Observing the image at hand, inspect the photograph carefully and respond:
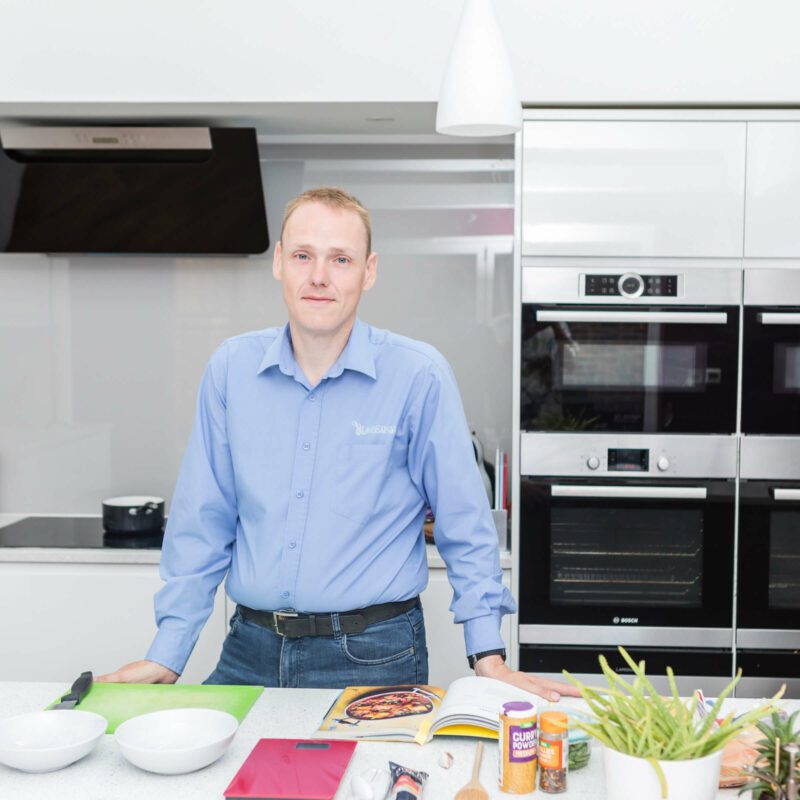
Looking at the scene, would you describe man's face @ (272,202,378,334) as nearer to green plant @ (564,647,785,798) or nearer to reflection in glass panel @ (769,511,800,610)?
green plant @ (564,647,785,798)

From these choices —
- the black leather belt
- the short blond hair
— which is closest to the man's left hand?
the black leather belt

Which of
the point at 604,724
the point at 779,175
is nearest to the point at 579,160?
the point at 779,175

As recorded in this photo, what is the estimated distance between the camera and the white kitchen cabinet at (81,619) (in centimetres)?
291

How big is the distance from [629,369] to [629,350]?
54 millimetres

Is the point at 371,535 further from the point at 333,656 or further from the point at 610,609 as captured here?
the point at 610,609

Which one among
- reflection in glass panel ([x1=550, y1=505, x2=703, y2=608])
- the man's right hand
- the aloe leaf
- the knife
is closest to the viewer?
the aloe leaf

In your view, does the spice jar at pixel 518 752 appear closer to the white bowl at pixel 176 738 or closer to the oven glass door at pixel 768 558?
the white bowl at pixel 176 738

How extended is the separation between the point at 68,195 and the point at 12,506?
3.65 ft

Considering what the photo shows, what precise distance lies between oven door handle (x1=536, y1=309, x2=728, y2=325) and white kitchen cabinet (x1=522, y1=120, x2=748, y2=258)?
0.53 ft

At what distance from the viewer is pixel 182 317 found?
3438 millimetres

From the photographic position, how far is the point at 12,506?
3492 mm

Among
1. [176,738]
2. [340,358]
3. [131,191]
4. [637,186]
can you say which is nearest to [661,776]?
[176,738]

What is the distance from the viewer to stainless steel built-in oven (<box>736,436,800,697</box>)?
2809 mm
